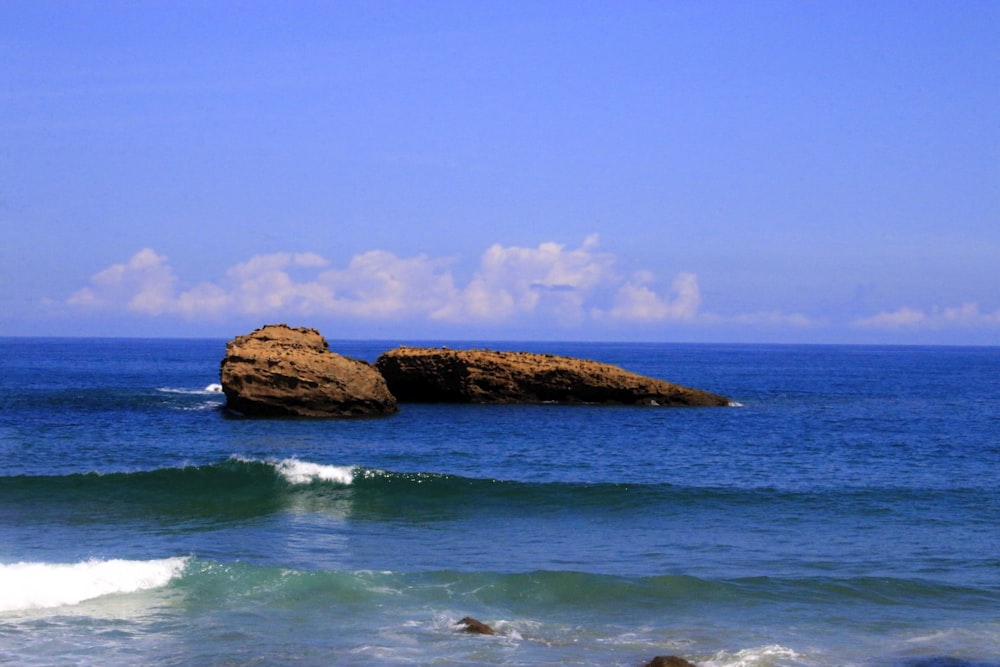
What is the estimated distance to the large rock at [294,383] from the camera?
3781 cm

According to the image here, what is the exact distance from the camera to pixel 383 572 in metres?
16.4

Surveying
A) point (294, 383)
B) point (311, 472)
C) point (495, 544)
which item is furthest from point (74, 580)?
point (294, 383)

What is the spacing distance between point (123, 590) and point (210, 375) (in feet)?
218

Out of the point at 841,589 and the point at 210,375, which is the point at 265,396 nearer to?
the point at 841,589

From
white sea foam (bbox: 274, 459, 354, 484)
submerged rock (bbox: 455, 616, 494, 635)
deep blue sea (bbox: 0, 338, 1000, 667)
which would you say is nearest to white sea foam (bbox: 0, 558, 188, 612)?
deep blue sea (bbox: 0, 338, 1000, 667)

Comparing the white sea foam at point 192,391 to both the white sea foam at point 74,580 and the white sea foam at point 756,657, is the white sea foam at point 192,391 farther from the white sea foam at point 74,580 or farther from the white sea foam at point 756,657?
the white sea foam at point 756,657

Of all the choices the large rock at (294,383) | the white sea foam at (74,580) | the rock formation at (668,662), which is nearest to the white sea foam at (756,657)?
the rock formation at (668,662)

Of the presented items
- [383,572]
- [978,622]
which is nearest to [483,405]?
[383,572]

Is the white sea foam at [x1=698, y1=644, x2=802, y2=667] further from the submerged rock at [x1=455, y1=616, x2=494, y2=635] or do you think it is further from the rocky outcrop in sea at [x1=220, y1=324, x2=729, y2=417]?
the rocky outcrop in sea at [x1=220, y1=324, x2=729, y2=417]

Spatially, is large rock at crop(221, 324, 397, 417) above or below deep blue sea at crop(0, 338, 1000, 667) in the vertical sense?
above

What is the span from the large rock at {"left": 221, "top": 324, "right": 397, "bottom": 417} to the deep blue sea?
1973 millimetres

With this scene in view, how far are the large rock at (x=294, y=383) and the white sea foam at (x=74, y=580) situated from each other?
21.4m

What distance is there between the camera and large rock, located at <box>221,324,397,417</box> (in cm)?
3781

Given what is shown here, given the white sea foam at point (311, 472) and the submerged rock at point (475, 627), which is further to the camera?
the white sea foam at point (311, 472)
